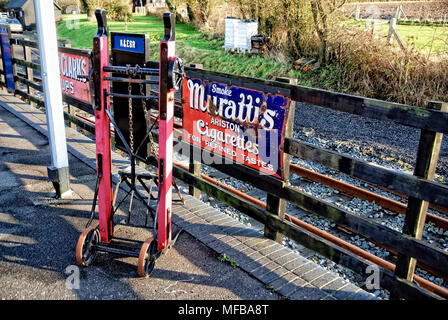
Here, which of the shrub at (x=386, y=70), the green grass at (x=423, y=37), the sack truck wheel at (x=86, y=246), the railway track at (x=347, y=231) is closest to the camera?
the sack truck wheel at (x=86, y=246)


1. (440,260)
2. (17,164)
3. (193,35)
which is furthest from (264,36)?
(440,260)

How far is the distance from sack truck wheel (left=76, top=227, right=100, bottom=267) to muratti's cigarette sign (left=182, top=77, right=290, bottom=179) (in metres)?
1.80

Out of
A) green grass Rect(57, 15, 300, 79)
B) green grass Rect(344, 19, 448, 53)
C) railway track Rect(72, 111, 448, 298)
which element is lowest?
railway track Rect(72, 111, 448, 298)

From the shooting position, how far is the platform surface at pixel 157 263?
376 cm

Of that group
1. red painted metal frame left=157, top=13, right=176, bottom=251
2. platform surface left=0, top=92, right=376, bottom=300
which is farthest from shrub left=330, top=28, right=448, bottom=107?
red painted metal frame left=157, top=13, right=176, bottom=251

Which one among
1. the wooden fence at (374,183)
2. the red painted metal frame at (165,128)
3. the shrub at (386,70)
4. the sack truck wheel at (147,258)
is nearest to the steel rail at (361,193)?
the wooden fence at (374,183)

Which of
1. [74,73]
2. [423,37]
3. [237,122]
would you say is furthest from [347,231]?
[423,37]

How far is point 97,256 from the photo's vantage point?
171 inches

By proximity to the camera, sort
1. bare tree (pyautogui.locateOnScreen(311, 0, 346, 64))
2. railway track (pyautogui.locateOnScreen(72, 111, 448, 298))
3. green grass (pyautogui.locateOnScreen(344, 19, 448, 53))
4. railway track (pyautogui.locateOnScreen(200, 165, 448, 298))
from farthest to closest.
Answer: bare tree (pyautogui.locateOnScreen(311, 0, 346, 64)), green grass (pyautogui.locateOnScreen(344, 19, 448, 53)), railway track (pyautogui.locateOnScreen(72, 111, 448, 298)), railway track (pyautogui.locateOnScreen(200, 165, 448, 298))

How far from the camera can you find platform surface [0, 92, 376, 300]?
376cm

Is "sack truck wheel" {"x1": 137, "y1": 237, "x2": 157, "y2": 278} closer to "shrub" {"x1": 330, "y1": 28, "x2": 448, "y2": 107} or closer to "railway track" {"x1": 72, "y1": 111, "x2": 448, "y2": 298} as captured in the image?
"railway track" {"x1": 72, "y1": 111, "x2": 448, "y2": 298}

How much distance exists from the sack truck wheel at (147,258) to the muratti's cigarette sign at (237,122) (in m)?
1.45

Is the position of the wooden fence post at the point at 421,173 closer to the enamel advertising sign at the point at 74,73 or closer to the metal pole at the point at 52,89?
the metal pole at the point at 52,89

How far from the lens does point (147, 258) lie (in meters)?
4.02
